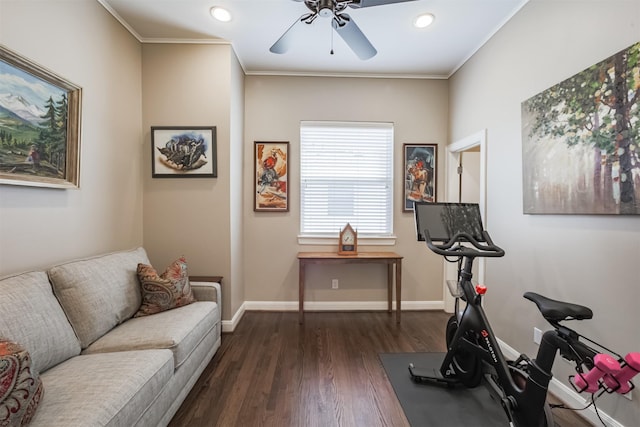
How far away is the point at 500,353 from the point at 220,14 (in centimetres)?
329

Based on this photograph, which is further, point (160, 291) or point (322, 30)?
point (322, 30)

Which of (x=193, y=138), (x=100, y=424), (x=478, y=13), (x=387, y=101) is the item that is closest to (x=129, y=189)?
(x=193, y=138)

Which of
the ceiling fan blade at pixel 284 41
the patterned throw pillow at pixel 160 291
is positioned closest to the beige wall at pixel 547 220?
the ceiling fan blade at pixel 284 41

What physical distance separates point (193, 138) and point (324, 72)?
5.77 ft

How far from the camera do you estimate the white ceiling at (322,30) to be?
Result: 2.28 m

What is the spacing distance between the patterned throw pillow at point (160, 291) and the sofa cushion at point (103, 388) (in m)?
0.52

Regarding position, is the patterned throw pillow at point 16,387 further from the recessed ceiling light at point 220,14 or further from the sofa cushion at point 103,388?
the recessed ceiling light at point 220,14

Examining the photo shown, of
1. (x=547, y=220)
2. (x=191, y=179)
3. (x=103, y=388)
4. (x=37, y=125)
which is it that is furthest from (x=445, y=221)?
(x=37, y=125)

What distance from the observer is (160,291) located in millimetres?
2059

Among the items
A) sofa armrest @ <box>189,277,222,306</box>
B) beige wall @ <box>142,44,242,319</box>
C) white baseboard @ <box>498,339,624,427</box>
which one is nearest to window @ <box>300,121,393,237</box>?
beige wall @ <box>142,44,242,319</box>

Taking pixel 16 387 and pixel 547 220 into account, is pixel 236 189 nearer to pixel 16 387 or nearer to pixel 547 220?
pixel 16 387

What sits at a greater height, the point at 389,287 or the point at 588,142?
the point at 588,142

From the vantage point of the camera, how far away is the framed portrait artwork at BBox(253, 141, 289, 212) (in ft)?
11.0

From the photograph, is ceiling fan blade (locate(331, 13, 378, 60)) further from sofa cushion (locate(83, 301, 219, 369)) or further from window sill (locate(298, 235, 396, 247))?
sofa cushion (locate(83, 301, 219, 369))
